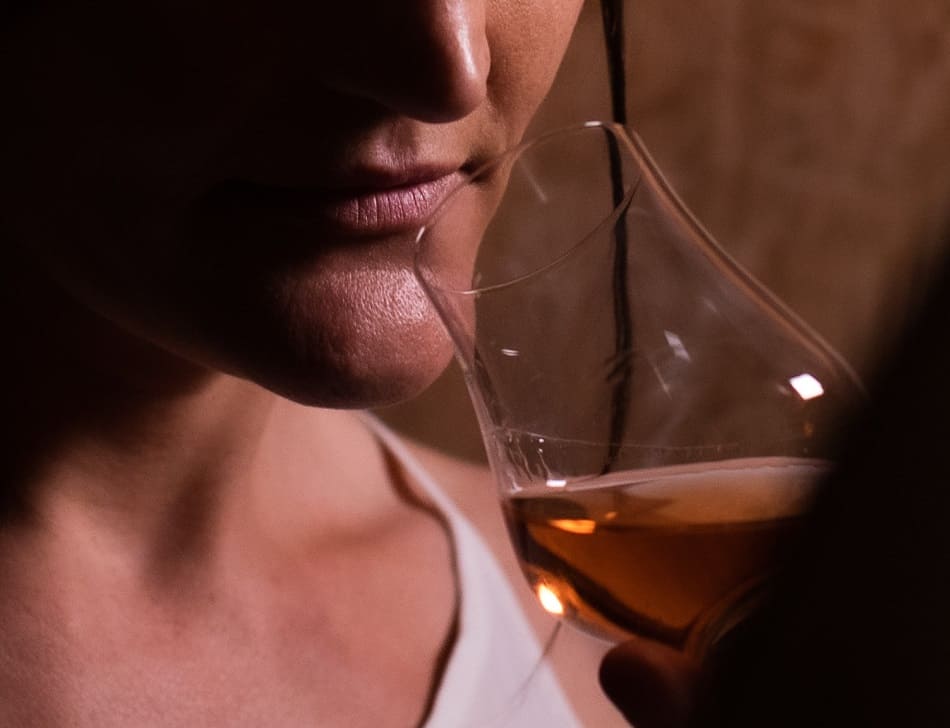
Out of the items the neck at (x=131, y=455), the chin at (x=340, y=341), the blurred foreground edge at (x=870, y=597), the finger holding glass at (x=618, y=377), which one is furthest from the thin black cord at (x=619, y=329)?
the blurred foreground edge at (x=870, y=597)

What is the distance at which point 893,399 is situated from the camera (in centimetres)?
11

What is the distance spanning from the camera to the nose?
51 cm

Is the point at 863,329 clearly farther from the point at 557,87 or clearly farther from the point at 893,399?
the point at 893,399

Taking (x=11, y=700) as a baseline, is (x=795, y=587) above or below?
above

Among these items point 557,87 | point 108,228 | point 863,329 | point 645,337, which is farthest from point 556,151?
point 863,329

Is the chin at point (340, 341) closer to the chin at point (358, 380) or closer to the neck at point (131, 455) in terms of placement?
the chin at point (358, 380)

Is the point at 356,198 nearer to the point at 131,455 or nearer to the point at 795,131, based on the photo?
the point at 131,455

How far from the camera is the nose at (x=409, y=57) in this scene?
0.51m

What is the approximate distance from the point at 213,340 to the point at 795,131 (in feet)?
4.09

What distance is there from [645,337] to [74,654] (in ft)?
1.31

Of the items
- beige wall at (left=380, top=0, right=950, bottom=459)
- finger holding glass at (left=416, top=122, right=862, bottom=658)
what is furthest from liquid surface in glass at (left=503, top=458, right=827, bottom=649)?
beige wall at (left=380, top=0, right=950, bottom=459)

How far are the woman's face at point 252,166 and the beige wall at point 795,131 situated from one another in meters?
0.90

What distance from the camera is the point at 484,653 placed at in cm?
82

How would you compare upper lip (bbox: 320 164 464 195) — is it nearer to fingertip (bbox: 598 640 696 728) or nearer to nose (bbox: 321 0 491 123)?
Result: nose (bbox: 321 0 491 123)
